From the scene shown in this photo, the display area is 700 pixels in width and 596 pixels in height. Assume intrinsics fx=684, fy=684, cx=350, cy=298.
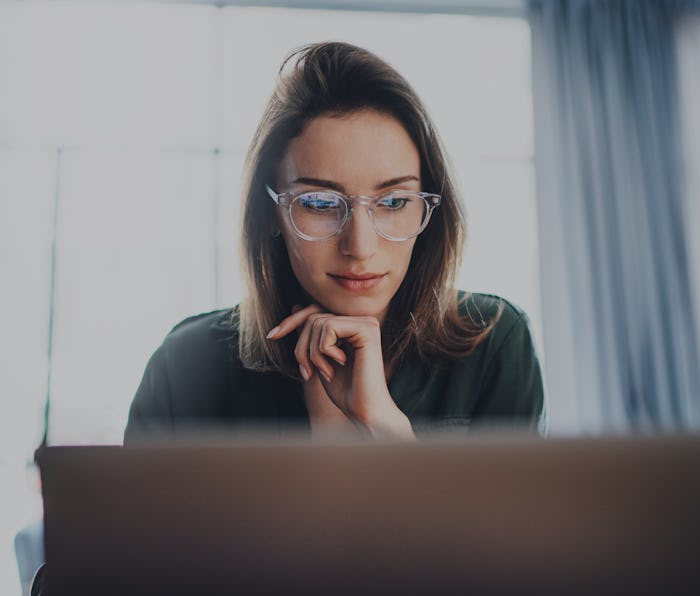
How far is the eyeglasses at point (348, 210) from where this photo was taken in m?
1.19

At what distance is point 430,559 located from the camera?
385mm

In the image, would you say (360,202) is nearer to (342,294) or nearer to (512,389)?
(342,294)

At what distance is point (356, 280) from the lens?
1209 millimetres

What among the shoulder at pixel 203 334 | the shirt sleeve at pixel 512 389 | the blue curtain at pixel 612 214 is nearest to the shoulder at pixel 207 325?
the shoulder at pixel 203 334

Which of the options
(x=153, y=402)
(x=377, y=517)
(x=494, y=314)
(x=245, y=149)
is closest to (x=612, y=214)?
(x=245, y=149)

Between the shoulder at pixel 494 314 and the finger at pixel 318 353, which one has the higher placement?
the shoulder at pixel 494 314

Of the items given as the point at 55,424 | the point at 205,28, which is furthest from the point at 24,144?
the point at 55,424

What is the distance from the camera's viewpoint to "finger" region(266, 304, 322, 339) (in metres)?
1.15

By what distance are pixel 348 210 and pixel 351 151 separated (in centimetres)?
10

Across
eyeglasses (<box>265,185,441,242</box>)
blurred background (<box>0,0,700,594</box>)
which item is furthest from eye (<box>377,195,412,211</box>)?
blurred background (<box>0,0,700,594</box>)

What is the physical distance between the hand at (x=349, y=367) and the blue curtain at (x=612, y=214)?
7.42 feet

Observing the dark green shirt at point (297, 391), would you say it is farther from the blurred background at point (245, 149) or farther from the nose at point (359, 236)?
the blurred background at point (245, 149)

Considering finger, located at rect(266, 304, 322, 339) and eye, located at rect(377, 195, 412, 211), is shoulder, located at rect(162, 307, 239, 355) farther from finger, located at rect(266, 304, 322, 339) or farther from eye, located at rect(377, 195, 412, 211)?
eye, located at rect(377, 195, 412, 211)

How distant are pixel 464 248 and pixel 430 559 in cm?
100
